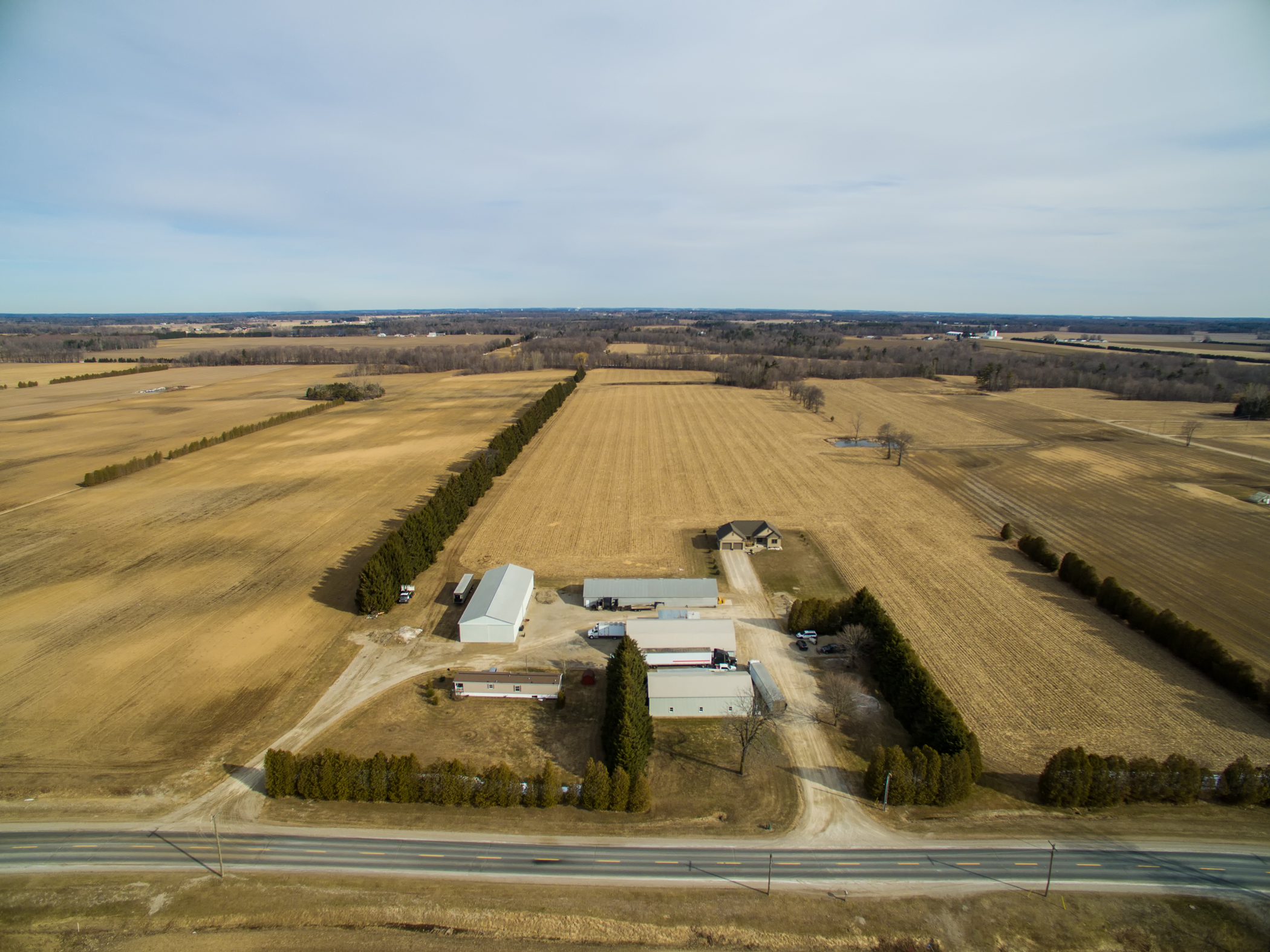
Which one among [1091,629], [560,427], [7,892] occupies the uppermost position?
[560,427]

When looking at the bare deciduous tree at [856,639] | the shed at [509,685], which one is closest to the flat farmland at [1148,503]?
the bare deciduous tree at [856,639]

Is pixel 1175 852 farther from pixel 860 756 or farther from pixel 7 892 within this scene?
pixel 7 892

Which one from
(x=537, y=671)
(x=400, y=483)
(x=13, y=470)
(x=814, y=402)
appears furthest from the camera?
(x=814, y=402)

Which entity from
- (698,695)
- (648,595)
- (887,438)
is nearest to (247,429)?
(648,595)

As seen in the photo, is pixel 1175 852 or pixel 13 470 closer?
pixel 1175 852

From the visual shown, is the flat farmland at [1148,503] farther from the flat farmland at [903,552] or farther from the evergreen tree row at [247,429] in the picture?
the evergreen tree row at [247,429]

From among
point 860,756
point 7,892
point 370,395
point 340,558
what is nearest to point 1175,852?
point 860,756

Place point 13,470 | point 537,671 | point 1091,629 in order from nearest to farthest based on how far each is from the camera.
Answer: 1. point 537,671
2. point 1091,629
3. point 13,470
